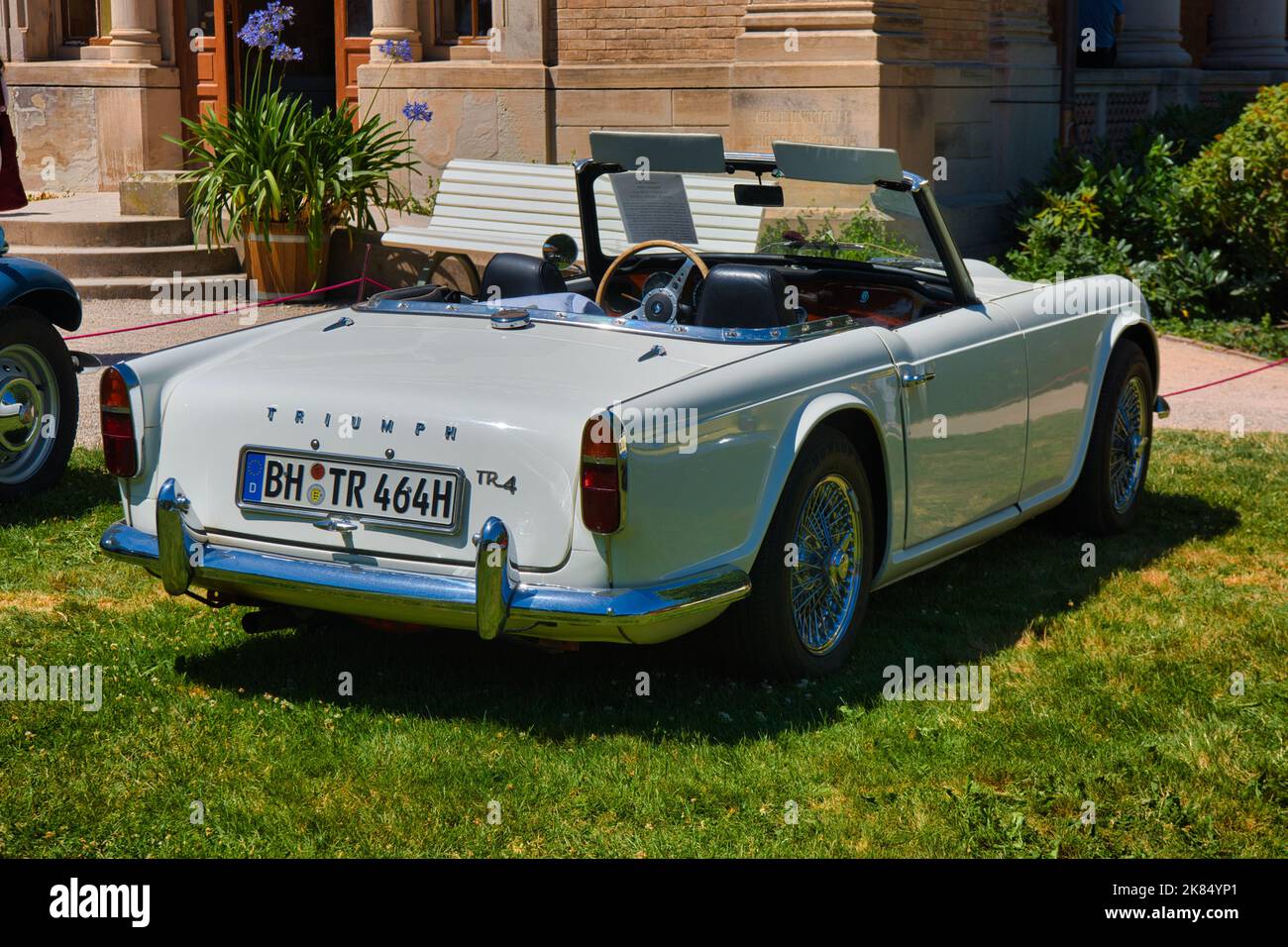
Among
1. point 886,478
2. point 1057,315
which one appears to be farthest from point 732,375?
point 1057,315

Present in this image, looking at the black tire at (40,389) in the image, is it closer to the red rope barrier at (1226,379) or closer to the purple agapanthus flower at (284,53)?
the purple agapanthus flower at (284,53)

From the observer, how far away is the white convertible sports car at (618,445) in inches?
168

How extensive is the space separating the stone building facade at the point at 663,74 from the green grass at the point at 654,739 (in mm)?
8376

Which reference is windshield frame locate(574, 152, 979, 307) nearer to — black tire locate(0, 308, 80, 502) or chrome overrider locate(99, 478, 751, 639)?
chrome overrider locate(99, 478, 751, 639)

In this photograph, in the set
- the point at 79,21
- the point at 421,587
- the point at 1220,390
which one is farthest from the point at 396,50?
the point at 421,587

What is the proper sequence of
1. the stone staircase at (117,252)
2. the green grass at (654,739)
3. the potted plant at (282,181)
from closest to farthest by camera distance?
the green grass at (654,739) → the potted plant at (282,181) → the stone staircase at (117,252)

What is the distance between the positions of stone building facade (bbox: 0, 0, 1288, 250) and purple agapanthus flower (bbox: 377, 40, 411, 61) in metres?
0.22

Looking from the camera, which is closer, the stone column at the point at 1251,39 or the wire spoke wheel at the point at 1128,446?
the wire spoke wheel at the point at 1128,446

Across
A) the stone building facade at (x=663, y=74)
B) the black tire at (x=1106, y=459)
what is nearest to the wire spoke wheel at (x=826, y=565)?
the black tire at (x=1106, y=459)

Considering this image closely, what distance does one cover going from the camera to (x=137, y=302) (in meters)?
13.1

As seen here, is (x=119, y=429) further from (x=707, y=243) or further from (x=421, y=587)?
(x=707, y=243)

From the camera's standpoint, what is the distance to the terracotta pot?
12719mm

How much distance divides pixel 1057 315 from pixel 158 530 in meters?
3.28
